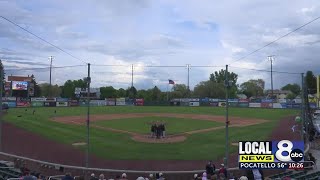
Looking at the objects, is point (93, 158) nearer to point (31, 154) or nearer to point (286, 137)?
point (31, 154)

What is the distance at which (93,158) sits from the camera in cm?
2712

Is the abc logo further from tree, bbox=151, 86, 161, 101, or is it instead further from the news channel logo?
tree, bbox=151, 86, 161, 101

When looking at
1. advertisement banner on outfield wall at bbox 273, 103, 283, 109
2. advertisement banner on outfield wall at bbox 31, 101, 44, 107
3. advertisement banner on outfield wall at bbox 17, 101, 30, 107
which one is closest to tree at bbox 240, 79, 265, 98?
advertisement banner on outfield wall at bbox 273, 103, 283, 109

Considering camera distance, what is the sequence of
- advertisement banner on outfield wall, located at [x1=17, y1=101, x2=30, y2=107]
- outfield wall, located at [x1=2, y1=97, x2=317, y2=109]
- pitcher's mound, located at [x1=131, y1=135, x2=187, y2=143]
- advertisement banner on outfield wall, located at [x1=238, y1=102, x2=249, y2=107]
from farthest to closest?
advertisement banner on outfield wall, located at [x1=238, y1=102, x2=249, y2=107], advertisement banner on outfield wall, located at [x1=17, y1=101, x2=30, y2=107], outfield wall, located at [x1=2, y1=97, x2=317, y2=109], pitcher's mound, located at [x1=131, y1=135, x2=187, y2=143]

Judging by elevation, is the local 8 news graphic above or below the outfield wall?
below

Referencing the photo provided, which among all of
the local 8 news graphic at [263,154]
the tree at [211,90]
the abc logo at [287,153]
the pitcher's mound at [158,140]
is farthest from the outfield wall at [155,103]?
the local 8 news graphic at [263,154]

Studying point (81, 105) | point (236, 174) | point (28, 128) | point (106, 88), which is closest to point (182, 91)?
point (106, 88)

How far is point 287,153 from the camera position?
12352mm

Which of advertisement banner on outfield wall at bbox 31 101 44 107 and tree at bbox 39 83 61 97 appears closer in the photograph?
advertisement banner on outfield wall at bbox 31 101 44 107

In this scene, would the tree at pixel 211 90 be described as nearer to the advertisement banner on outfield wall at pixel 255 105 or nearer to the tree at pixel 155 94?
the tree at pixel 155 94

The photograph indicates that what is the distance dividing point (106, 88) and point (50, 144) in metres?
124

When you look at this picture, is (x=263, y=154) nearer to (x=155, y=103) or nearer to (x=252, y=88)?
(x=155, y=103)

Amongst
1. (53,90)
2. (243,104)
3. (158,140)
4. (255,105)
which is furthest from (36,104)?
(53,90)

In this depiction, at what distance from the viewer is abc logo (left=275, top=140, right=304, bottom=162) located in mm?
11898
